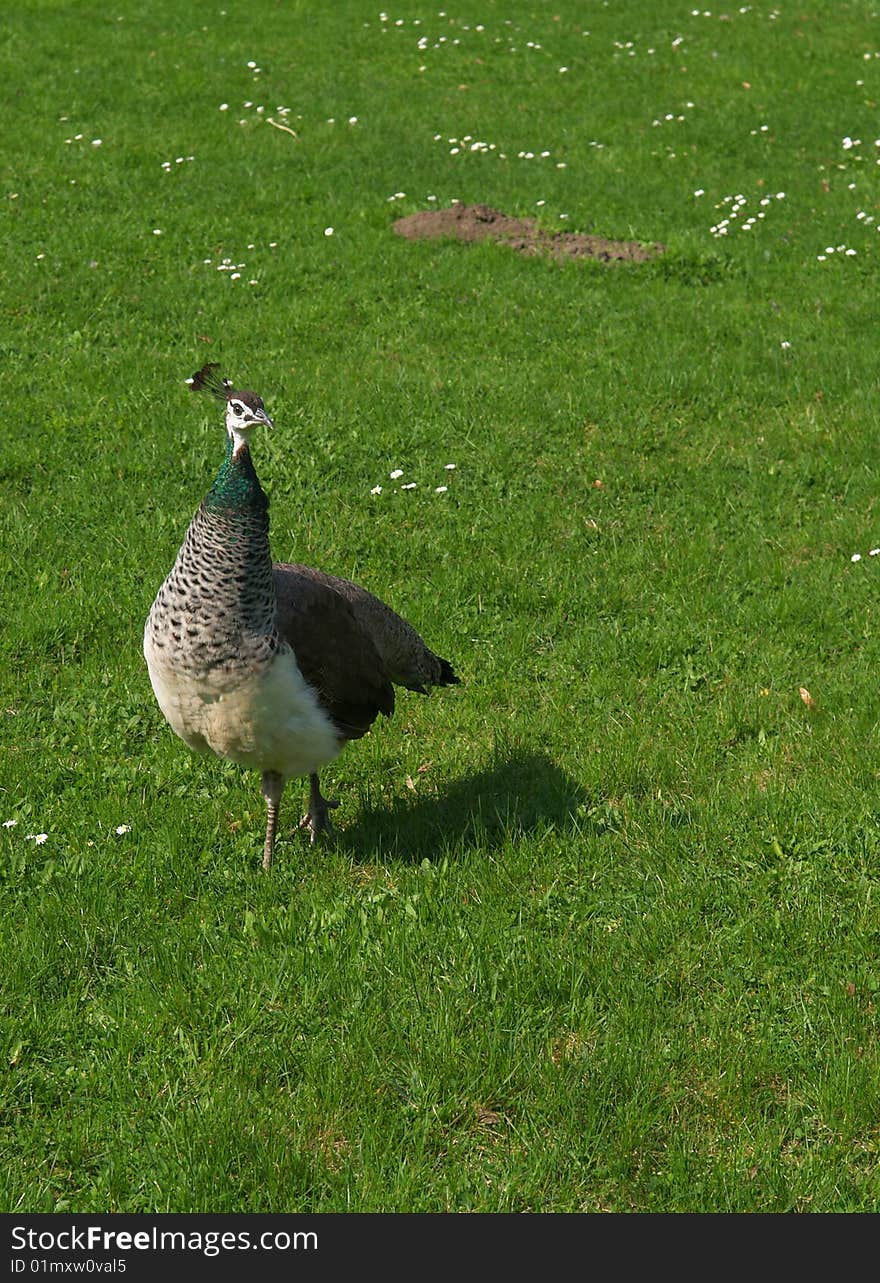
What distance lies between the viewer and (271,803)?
6590mm

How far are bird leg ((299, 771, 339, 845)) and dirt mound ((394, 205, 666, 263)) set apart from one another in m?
8.33

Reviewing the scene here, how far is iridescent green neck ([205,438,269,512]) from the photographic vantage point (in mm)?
5977

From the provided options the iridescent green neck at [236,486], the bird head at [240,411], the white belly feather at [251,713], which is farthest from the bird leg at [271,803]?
the bird head at [240,411]

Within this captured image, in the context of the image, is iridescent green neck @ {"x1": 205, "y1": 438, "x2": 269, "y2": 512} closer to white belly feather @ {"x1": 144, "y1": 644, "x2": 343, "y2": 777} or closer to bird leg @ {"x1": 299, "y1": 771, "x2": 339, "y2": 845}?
white belly feather @ {"x1": 144, "y1": 644, "x2": 343, "y2": 777}

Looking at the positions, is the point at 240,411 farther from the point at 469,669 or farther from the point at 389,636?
the point at 469,669

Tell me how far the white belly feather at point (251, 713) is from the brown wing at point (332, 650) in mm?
133

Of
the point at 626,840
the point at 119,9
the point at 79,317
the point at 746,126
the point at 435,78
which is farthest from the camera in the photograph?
the point at 119,9

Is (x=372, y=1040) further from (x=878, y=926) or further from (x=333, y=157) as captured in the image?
(x=333, y=157)

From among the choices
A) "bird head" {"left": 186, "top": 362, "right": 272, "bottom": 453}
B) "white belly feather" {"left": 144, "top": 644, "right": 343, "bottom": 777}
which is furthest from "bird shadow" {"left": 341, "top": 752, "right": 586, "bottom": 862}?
"bird head" {"left": 186, "top": 362, "right": 272, "bottom": 453}

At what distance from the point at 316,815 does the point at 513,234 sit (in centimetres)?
900

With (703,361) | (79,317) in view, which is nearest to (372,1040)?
(703,361)

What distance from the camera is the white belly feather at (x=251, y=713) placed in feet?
19.8

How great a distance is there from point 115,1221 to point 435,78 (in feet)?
56.2

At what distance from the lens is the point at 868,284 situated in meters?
13.1
